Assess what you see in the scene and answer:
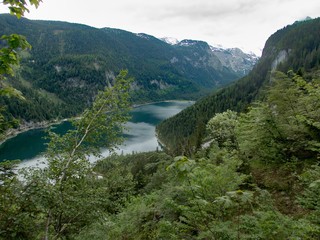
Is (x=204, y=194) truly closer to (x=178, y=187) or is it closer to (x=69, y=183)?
(x=178, y=187)

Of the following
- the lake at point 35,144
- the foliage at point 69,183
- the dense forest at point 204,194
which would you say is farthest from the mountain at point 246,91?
the foliage at point 69,183

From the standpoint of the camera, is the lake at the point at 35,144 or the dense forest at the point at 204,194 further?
the lake at the point at 35,144

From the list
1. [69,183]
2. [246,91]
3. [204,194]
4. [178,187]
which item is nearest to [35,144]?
[246,91]

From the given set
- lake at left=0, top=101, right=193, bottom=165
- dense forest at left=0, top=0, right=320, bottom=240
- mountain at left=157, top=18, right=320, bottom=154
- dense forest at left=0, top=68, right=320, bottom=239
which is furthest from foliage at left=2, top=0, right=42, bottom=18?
mountain at left=157, top=18, right=320, bottom=154

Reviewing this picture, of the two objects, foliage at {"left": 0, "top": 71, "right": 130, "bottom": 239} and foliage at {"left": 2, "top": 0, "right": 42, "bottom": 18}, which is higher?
foliage at {"left": 2, "top": 0, "right": 42, "bottom": 18}

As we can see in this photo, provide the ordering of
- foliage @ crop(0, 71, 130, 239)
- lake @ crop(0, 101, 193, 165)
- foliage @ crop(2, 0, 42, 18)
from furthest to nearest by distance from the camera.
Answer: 1. lake @ crop(0, 101, 193, 165)
2. foliage @ crop(0, 71, 130, 239)
3. foliage @ crop(2, 0, 42, 18)

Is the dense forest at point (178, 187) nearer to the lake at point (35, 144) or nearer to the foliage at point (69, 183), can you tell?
the foliage at point (69, 183)

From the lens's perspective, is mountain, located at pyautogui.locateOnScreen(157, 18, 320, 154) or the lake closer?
the lake

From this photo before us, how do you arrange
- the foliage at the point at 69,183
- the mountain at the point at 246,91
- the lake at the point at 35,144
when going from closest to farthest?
the foliage at the point at 69,183 < the lake at the point at 35,144 < the mountain at the point at 246,91

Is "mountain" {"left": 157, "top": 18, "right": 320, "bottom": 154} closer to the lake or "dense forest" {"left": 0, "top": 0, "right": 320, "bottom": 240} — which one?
the lake

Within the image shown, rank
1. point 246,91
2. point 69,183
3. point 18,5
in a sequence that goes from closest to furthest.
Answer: point 18,5 < point 69,183 < point 246,91

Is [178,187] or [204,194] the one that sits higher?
[178,187]

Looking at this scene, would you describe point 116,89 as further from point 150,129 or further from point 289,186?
point 150,129

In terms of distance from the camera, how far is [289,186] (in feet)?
42.2
